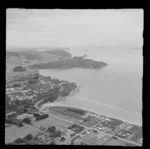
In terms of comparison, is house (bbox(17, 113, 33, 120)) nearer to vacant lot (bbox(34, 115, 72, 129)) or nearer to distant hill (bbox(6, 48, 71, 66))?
vacant lot (bbox(34, 115, 72, 129))

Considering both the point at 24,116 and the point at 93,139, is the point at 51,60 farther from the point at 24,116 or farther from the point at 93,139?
the point at 93,139

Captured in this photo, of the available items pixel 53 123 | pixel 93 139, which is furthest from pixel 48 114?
pixel 93 139

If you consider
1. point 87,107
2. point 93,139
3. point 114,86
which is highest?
point 114,86

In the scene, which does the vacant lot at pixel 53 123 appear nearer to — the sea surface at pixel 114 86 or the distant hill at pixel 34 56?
the sea surface at pixel 114 86

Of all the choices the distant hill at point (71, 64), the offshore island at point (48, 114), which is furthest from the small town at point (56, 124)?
the distant hill at point (71, 64)

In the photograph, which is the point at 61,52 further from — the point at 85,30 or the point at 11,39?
the point at 11,39

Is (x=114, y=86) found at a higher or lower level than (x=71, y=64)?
lower

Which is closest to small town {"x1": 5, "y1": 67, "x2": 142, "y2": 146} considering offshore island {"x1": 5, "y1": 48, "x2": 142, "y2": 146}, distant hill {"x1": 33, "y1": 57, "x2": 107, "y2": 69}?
offshore island {"x1": 5, "y1": 48, "x2": 142, "y2": 146}
